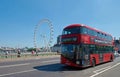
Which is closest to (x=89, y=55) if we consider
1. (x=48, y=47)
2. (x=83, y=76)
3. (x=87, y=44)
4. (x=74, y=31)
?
(x=87, y=44)

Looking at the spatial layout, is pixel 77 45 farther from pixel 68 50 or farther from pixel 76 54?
pixel 68 50

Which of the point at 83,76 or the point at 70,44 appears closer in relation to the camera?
the point at 83,76

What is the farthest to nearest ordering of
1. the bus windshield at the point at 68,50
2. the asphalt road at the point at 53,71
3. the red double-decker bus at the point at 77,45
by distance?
the bus windshield at the point at 68,50 → the red double-decker bus at the point at 77,45 → the asphalt road at the point at 53,71

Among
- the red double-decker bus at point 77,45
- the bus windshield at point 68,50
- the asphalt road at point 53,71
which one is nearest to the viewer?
the asphalt road at point 53,71

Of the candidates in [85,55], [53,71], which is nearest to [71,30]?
[85,55]

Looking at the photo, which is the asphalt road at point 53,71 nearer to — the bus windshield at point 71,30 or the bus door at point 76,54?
the bus door at point 76,54

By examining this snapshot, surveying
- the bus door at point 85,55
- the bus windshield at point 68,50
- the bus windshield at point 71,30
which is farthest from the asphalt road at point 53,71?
the bus windshield at point 71,30

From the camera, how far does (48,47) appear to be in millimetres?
86062

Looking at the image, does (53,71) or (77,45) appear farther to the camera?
(77,45)

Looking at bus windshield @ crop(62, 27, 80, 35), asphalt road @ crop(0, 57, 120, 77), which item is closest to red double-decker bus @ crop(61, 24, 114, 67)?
bus windshield @ crop(62, 27, 80, 35)

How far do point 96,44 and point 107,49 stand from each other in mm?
6473

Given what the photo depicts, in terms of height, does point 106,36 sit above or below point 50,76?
above

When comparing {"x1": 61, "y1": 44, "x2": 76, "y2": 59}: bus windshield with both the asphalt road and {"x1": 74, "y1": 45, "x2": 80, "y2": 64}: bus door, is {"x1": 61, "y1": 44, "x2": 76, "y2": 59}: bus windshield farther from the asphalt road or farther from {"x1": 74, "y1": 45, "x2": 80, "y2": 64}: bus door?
the asphalt road

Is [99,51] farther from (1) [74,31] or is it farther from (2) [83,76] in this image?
(2) [83,76]
